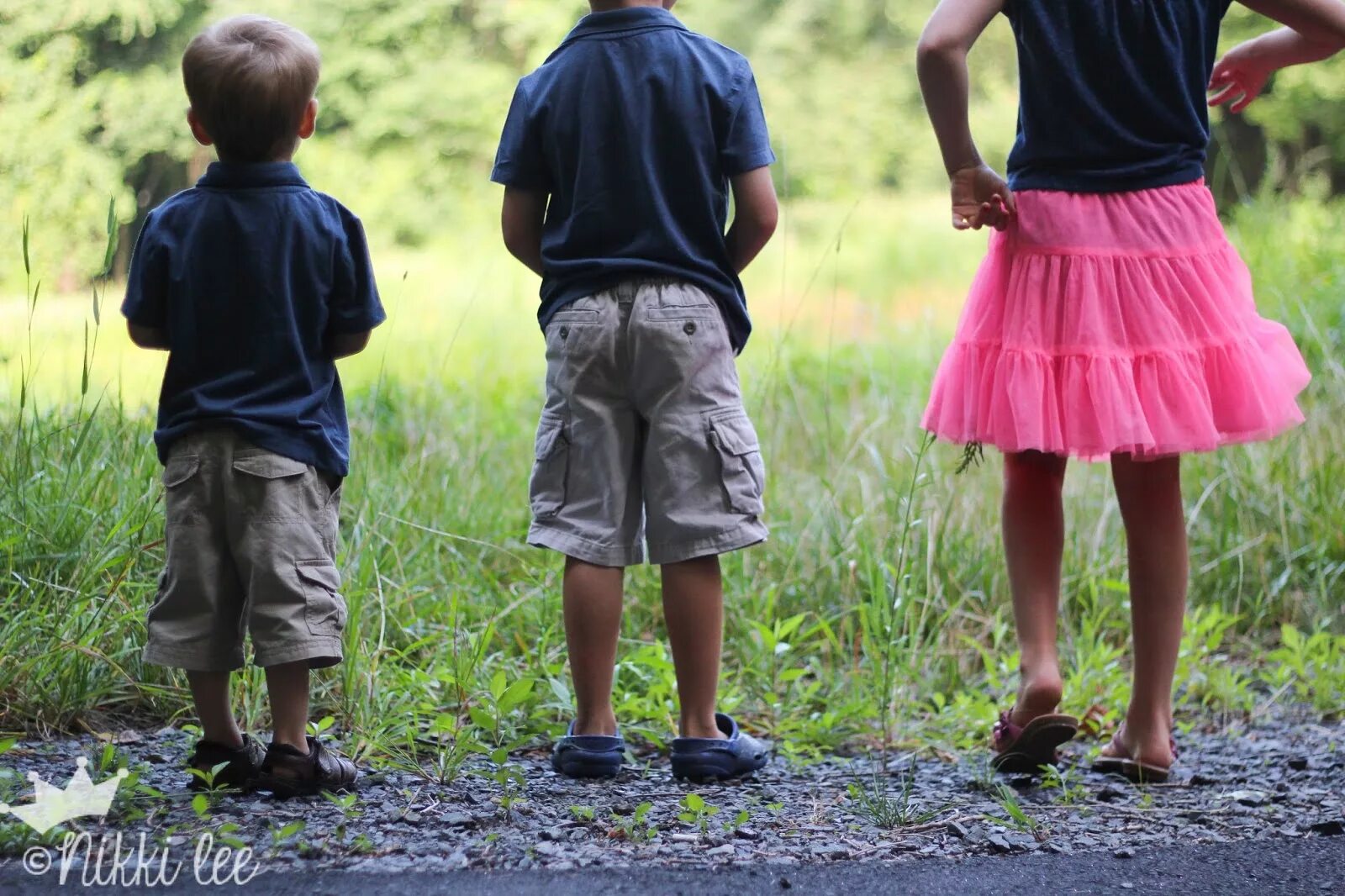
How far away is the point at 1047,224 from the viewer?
7.95ft

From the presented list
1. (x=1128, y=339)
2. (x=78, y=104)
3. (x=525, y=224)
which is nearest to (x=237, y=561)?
(x=525, y=224)

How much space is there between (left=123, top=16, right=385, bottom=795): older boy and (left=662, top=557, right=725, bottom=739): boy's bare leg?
1.95ft

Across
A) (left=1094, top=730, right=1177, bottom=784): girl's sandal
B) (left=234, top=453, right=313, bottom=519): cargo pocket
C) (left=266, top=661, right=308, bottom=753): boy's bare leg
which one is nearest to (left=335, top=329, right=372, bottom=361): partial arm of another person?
(left=234, top=453, right=313, bottom=519): cargo pocket

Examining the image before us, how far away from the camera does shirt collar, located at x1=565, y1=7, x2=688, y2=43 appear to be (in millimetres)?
2375

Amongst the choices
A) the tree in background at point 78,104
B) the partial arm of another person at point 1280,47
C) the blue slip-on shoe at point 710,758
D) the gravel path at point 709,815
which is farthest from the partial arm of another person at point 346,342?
the tree in background at point 78,104

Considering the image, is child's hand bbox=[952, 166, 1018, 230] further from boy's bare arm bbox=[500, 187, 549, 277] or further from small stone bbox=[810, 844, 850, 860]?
small stone bbox=[810, 844, 850, 860]

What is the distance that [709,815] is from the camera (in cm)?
210

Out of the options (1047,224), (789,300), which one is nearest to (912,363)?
(789,300)

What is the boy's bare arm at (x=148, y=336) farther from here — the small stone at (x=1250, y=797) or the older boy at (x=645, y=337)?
the small stone at (x=1250, y=797)

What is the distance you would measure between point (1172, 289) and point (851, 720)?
1.12 m

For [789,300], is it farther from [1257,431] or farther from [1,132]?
[1257,431]

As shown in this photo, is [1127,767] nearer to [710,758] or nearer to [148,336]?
[710,758]

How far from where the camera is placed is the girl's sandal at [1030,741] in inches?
92.0

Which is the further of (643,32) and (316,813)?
(643,32)
